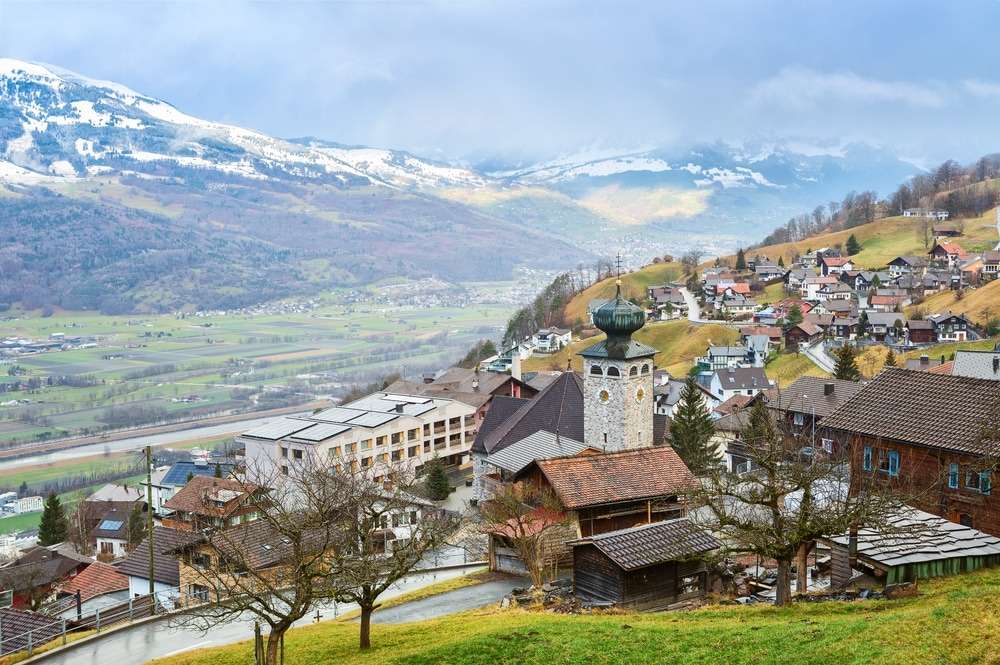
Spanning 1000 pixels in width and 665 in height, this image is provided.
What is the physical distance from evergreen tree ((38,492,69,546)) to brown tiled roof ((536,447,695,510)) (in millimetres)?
57497

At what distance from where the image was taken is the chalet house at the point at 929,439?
111ft

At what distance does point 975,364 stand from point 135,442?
139 metres

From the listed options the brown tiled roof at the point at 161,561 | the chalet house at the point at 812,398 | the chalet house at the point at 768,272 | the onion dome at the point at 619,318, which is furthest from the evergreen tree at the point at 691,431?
the chalet house at the point at 768,272

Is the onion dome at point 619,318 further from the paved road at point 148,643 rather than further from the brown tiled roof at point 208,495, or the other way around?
the paved road at point 148,643

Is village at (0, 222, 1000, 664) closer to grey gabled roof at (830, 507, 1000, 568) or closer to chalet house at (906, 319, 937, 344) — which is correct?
grey gabled roof at (830, 507, 1000, 568)

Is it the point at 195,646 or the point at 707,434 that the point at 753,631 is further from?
the point at 707,434

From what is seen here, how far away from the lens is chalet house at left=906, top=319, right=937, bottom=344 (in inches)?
4304

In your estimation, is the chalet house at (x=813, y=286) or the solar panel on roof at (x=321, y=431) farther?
the chalet house at (x=813, y=286)

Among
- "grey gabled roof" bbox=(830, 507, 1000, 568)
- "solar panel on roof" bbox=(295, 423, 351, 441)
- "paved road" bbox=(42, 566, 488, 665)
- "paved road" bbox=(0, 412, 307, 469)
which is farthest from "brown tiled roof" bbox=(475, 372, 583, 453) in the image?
"paved road" bbox=(0, 412, 307, 469)

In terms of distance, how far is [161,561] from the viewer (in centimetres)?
4200

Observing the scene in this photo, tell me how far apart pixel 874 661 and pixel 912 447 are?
20546 mm

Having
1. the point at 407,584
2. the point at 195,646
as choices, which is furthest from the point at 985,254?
the point at 195,646

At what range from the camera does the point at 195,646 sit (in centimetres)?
3020

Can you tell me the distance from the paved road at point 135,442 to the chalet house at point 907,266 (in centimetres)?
10548
